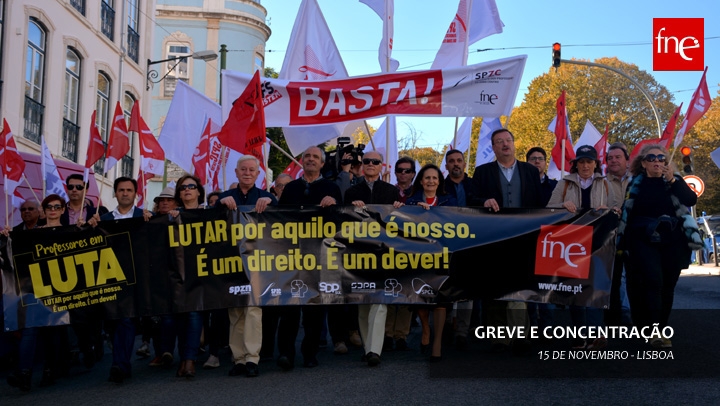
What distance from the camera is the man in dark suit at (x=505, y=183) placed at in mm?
7848

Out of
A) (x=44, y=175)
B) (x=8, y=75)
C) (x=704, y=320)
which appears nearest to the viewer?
(x=704, y=320)

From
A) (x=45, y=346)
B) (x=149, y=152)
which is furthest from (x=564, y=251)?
(x=149, y=152)

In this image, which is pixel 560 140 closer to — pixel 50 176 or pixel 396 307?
pixel 396 307

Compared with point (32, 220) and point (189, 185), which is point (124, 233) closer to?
point (189, 185)

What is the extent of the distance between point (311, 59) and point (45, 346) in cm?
546

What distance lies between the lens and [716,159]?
10695mm

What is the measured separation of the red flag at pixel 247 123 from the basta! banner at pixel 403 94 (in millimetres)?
383

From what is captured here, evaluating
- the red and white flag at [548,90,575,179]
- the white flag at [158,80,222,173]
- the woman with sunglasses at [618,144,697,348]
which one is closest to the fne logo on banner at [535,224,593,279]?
the woman with sunglasses at [618,144,697,348]

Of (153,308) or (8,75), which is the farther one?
(8,75)

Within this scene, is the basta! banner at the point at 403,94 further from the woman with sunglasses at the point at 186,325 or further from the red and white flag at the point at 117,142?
the woman with sunglasses at the point at 186,325

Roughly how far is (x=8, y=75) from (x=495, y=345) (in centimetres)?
1335

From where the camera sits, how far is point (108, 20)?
23.5 metres

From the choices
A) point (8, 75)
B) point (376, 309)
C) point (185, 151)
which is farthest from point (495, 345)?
point (8, 75)

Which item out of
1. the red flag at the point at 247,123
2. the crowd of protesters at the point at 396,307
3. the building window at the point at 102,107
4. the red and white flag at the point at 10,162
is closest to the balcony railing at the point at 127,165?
the building window at the point at 102,107
